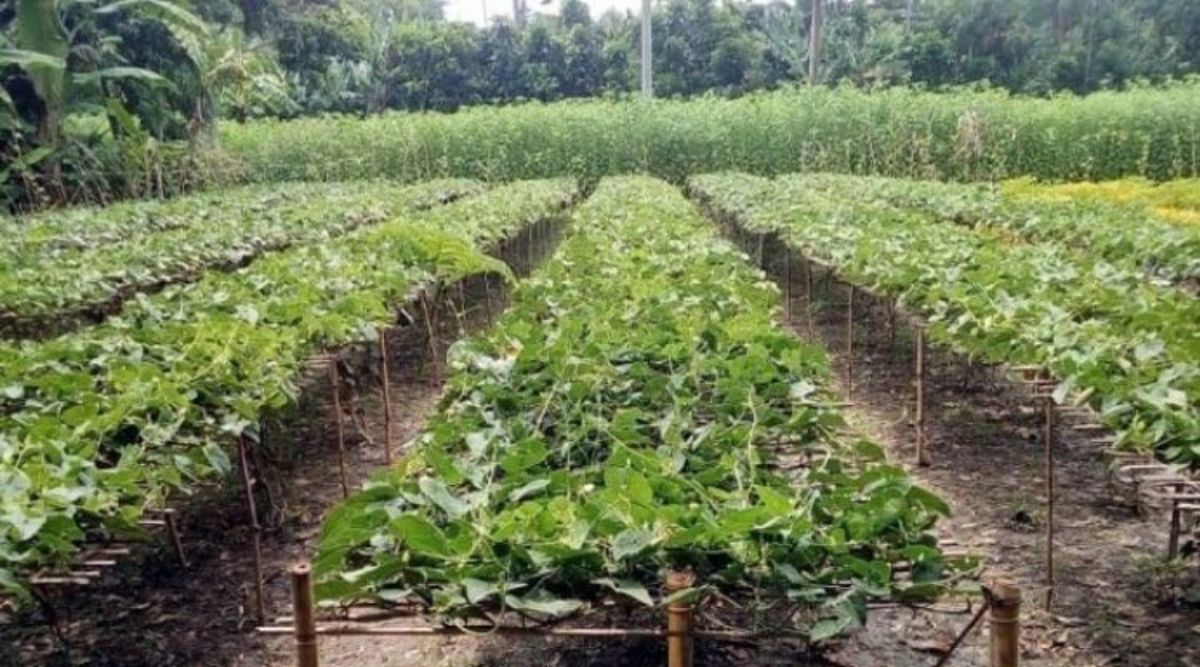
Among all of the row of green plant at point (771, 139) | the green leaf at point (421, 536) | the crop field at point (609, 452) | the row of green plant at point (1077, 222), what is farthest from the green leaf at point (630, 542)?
the row of green plant at point (771, 139)

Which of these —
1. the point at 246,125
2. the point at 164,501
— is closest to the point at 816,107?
the point at 246,125

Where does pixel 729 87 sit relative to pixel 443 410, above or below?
above

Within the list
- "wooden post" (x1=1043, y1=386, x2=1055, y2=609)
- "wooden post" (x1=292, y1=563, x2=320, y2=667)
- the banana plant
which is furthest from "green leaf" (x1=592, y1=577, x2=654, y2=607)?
the banana plant

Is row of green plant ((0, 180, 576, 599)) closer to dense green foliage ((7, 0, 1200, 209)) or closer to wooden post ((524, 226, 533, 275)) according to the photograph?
wooden post ((524, 226, 533, 275))

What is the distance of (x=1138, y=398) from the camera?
3246mm

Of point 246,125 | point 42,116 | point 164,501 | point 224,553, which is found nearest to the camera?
point 164,501

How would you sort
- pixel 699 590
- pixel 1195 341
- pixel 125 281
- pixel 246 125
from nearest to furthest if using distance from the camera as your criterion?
1. pixel 699 590
2. pixel 1195 341
3. pixel 125 281
4. pixel 246 125

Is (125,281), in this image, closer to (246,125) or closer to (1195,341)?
(1195,341)

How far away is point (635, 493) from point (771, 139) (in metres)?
19.1

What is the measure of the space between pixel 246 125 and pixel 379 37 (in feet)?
31.5

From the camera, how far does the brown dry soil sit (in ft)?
11.5

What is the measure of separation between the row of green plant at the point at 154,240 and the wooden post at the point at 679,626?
17.0 feet

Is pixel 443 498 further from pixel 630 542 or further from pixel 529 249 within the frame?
pixel 529 249

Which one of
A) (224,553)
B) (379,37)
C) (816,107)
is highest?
(379,37)
